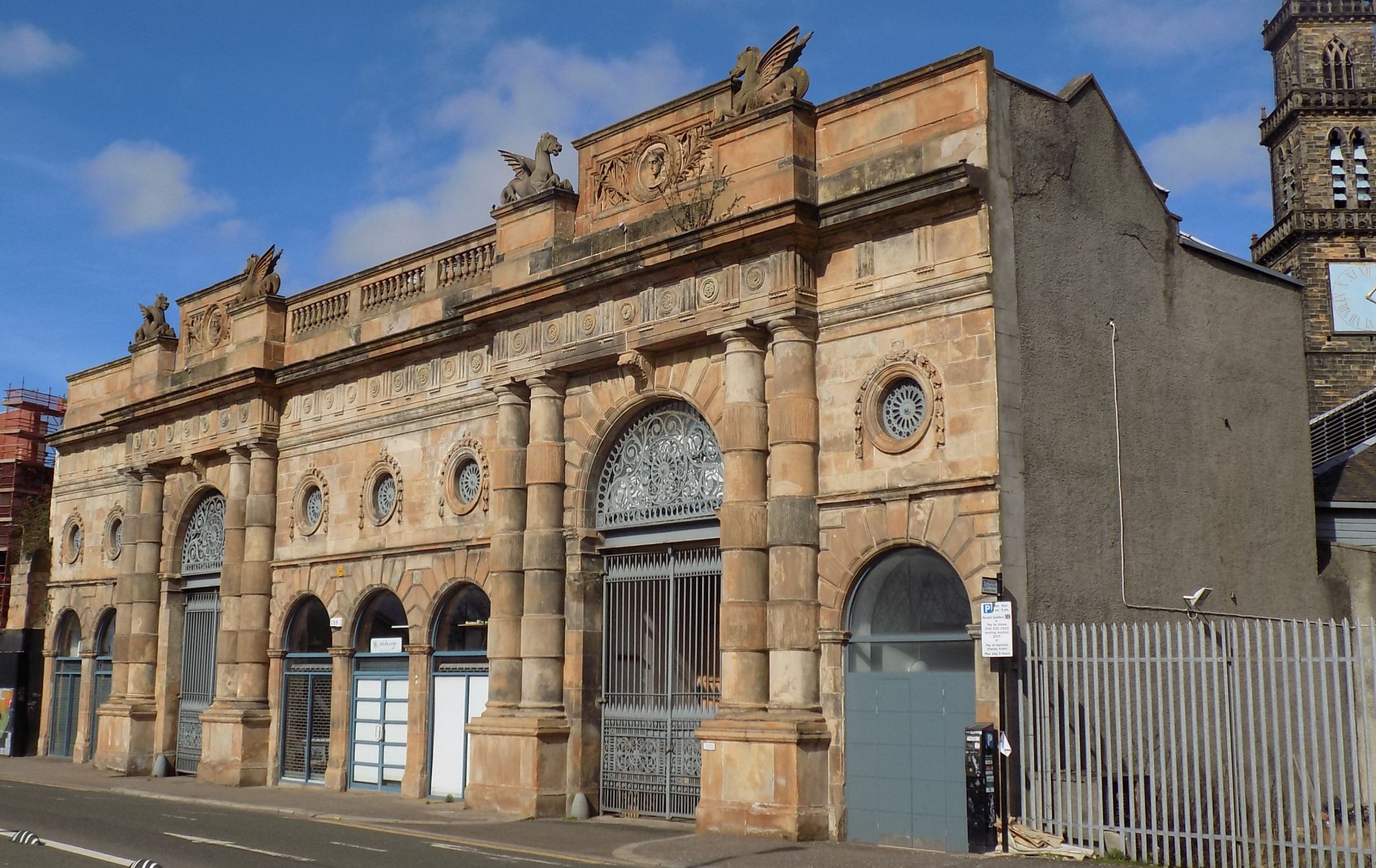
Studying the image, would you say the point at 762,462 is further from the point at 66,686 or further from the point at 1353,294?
the point at 1353,294

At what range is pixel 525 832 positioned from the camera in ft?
57.4

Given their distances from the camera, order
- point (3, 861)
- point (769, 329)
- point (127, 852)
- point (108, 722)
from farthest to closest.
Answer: point (108, 722) < point (769, 329) < point (127, 852) < point (3, 861)

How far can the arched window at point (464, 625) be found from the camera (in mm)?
22031

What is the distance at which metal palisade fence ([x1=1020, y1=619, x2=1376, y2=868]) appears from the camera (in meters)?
12.9

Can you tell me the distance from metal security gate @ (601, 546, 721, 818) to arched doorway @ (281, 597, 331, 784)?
22.8 feet

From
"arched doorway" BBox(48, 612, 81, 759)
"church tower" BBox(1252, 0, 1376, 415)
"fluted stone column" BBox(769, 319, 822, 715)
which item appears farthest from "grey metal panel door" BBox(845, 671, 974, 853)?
"church tower" BBox(1252, 0, 1376, 415)

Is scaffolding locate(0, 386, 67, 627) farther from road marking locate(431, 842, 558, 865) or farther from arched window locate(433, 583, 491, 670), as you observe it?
road marking locate(431, 842, 558, 865)

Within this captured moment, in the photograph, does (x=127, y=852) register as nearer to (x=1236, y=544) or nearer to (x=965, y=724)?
(x=965, y=724)

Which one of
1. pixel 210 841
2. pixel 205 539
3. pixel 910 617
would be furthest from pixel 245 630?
pixel 910 617

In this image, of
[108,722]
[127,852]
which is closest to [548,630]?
[127,852]

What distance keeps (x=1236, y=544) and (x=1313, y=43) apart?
3466cm

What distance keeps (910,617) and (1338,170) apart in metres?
36.5

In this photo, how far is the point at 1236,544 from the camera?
18156 mm

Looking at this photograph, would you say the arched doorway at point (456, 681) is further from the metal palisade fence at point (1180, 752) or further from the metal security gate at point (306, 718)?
the metal palisade fence at point (1180, 752)
